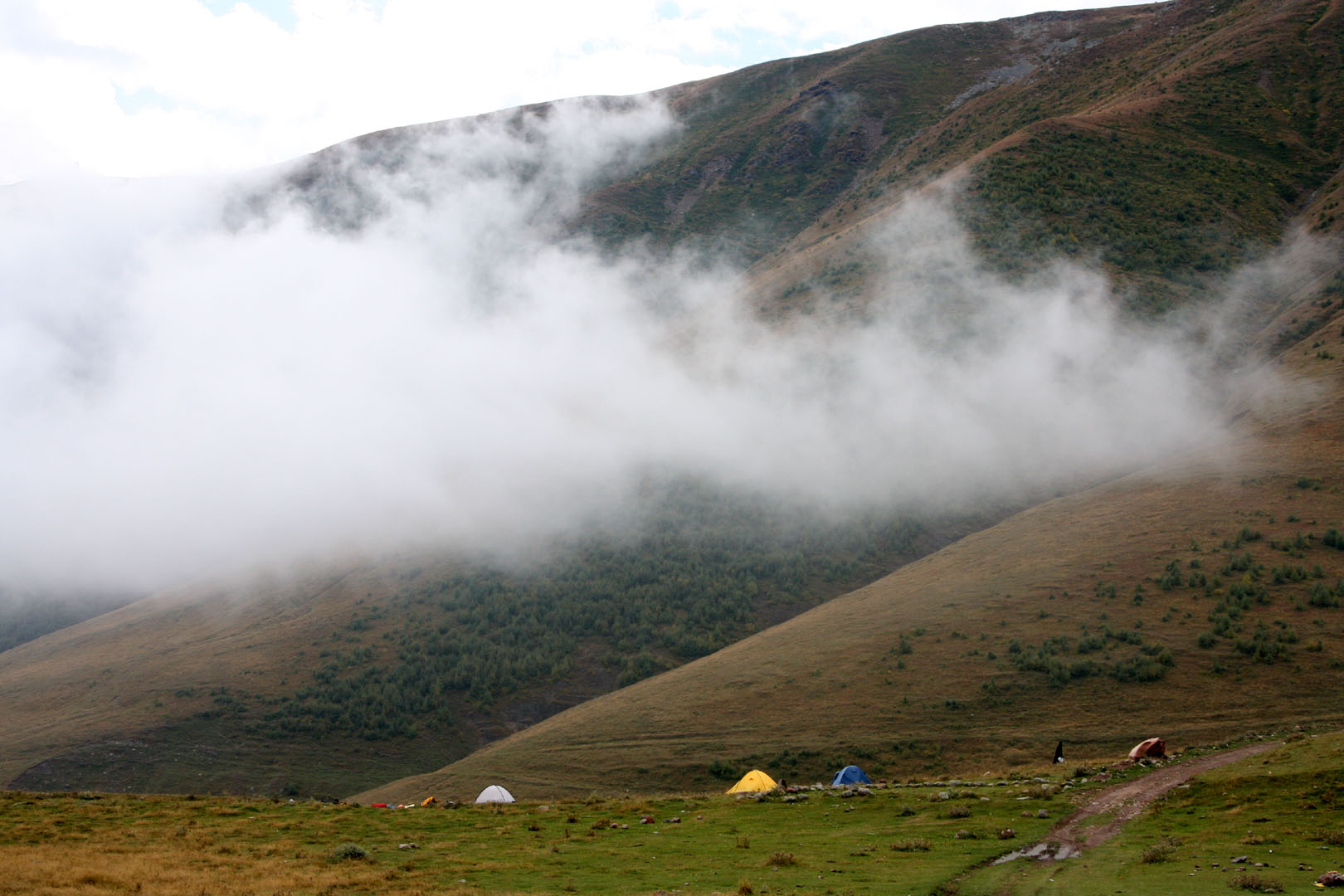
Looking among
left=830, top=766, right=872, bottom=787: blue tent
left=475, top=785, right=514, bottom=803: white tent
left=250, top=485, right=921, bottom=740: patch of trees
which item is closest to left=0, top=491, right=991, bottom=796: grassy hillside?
left=250, top=485, right=921, bottom=740: patch of trees

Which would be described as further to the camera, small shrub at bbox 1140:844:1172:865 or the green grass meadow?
small shrub at bbox 1140:844:1172:865

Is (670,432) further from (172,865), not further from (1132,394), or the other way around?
(172,865)

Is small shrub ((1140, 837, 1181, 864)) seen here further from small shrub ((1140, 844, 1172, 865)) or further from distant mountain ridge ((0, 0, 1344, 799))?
distant mountain ridge ((0, 0, 1344, 799))

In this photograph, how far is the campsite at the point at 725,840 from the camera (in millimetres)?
16000

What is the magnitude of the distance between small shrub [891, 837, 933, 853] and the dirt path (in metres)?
1.74

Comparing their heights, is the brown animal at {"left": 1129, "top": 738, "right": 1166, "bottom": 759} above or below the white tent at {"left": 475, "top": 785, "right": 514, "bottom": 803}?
below

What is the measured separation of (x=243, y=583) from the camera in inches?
3915

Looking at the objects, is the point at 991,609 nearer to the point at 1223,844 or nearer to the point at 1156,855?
the point at 1223,844

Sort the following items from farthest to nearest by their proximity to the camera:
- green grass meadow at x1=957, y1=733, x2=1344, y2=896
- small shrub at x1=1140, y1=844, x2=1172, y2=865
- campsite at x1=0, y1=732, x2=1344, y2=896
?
small shrub at x1=1140, y1=844, x2=1172, y2=865 < campsite at x1=0, y1=732, x2=1344, y2=896 < green grass meadow at x1=957, y1=733, x2=1344, y2=896

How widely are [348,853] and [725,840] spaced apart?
29.7ft

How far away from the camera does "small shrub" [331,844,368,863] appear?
757 inches

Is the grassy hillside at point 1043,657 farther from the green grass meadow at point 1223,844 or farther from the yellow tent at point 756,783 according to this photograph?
the green grass meadow at point 1223,844

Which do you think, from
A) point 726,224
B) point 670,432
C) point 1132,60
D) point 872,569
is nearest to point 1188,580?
point 872,569

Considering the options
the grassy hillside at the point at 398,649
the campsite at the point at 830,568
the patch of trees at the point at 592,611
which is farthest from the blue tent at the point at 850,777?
the patch of trees at the point at 592,611
